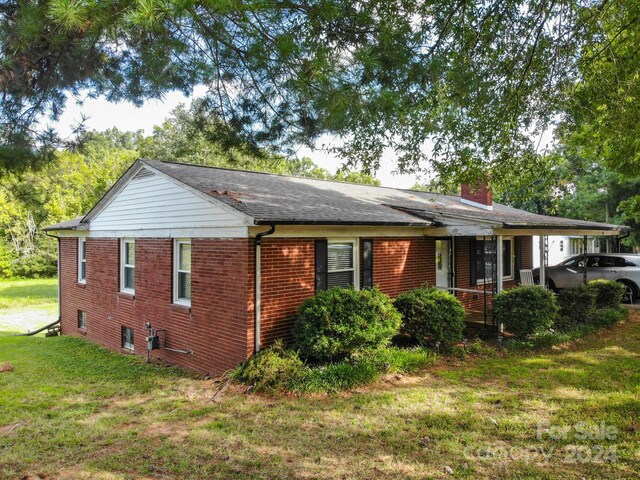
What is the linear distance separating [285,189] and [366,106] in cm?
558

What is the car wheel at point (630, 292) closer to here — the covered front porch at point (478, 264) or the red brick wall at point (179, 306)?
the covered front porch at point (478, 264)

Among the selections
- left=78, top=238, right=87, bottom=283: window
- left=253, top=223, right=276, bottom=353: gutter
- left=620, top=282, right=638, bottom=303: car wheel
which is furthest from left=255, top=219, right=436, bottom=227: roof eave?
left=78, top=238, right=87, bottom=283: window

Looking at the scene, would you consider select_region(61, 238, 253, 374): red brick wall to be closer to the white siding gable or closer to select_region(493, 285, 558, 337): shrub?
the white siding gable

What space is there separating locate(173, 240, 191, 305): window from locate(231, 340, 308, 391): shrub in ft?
9.24

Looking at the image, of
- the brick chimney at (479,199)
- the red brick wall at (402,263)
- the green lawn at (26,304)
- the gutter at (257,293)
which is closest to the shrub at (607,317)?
the red brick wall at (402,263)

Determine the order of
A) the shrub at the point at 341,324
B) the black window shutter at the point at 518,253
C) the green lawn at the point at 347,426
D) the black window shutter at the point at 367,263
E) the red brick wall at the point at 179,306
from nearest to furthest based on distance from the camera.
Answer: the green lawn at the point at 347,426 < the shrub at the point at 341,324 < the red brick wall at the point at 179,306 < the black window shutter at the point at 367,263 < the black window shutter at the point at 518,253

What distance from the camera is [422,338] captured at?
895 cm

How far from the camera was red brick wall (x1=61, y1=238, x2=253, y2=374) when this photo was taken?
7887mm

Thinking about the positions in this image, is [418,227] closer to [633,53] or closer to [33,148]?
[633,53]

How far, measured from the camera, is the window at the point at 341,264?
924cm

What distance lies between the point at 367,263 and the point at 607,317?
6.95 meters

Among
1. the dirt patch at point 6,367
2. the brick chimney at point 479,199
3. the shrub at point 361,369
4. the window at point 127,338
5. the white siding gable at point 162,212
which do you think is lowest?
the dirt patch at point 6,367

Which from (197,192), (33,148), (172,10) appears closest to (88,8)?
(172,10)

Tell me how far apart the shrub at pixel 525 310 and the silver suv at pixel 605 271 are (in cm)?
626
